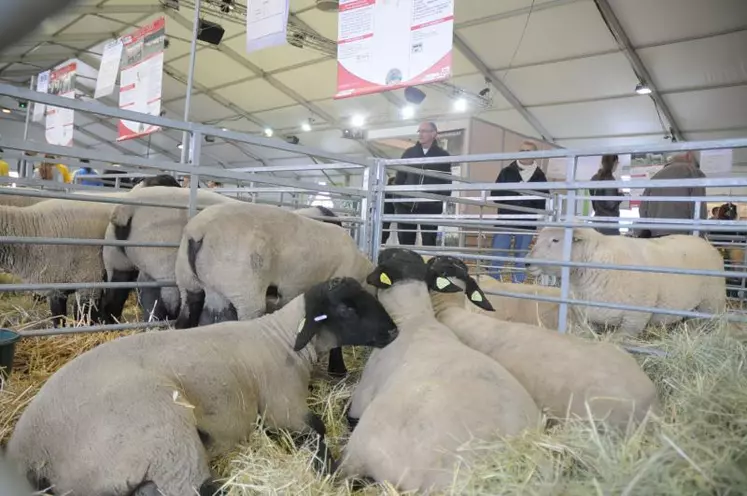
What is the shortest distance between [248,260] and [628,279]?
3252mm

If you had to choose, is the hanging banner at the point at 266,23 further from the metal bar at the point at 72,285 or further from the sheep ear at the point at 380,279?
the sheep ear at the point at 380,279

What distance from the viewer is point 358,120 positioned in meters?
16.4

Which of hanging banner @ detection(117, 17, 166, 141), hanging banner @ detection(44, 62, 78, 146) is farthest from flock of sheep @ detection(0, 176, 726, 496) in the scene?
hanging banner @ detection(44, 62, 78, 146)

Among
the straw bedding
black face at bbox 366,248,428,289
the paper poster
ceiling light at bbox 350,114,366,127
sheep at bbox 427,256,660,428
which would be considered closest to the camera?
the straw bedding

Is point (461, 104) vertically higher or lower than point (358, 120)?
lower

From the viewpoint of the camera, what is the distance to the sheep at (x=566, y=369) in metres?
2.27

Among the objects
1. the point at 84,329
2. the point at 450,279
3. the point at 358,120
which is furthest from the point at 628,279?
the point at 358,120

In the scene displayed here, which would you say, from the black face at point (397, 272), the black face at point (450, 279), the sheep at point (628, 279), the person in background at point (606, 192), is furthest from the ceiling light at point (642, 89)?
the black face at point (397, 272)

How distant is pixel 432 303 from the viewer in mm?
3453

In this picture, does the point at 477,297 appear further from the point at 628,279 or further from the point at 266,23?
the point at 266,23

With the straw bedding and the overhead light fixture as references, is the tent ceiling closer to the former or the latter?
the overhead light fixture

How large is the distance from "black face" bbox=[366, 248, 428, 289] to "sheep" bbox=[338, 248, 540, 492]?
2.51ft

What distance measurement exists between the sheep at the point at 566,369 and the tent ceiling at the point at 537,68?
6.93m

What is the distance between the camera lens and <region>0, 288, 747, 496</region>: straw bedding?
1.21 meters
